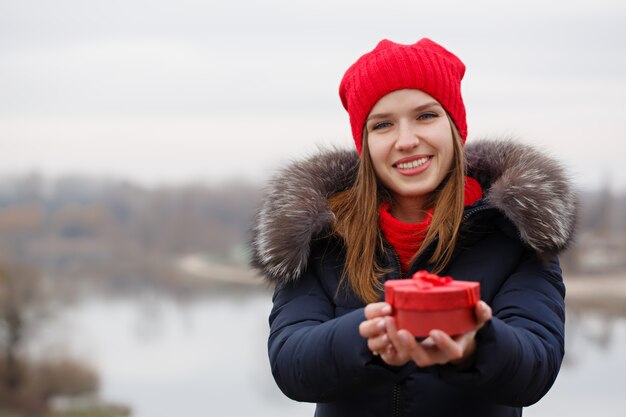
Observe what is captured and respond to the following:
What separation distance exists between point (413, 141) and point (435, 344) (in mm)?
535

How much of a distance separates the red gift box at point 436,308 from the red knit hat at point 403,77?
22.4 inches

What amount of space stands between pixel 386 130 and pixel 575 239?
1.51 ft

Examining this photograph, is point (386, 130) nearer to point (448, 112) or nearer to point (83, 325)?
point (448, 112)

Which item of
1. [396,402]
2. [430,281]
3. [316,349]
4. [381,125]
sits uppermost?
[381,125]

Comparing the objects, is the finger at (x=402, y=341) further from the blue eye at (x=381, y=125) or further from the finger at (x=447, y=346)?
the blue eye at (x=381, y=125)

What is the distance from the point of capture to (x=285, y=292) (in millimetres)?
1680

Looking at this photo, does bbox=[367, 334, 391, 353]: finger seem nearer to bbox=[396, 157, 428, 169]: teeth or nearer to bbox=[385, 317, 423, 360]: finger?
bbox=[385, 317, 423, 360]: finger

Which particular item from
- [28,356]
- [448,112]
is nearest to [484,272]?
[448,112]

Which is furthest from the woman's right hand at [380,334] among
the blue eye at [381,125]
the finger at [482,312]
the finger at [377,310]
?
the blue eye at [381,125]

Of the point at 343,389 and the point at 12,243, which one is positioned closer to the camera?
the point at 343,389

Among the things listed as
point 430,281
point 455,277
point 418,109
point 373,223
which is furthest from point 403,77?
point 430,281

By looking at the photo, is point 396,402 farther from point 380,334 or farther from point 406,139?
point 406,139

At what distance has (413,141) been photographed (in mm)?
1621

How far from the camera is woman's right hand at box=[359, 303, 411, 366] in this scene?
4.13 feet
